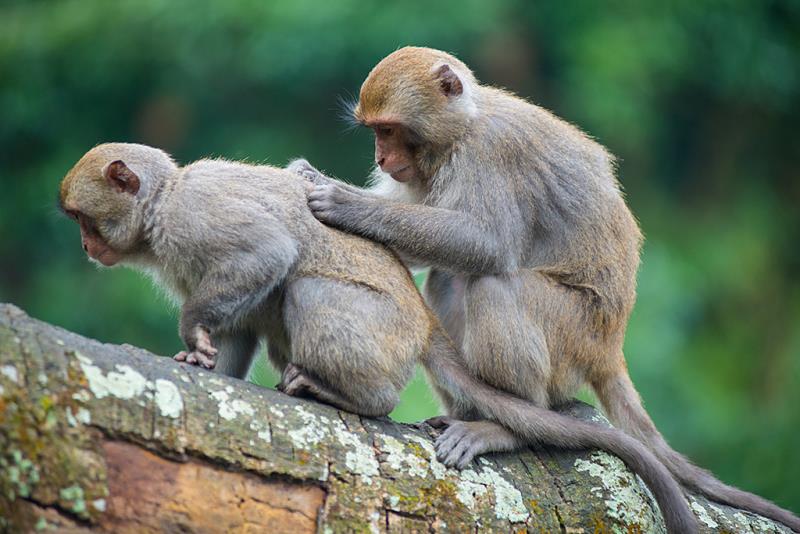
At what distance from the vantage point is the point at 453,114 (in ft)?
27.0

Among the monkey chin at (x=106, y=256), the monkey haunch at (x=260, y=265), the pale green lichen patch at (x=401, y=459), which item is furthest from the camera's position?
the monkey chin at (x=106, y=256)

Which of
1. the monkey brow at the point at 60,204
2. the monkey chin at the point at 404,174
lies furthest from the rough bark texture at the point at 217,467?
the monkey chin at the point at 404,174

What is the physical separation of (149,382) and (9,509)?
1023mm

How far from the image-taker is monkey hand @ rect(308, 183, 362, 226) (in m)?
7.75

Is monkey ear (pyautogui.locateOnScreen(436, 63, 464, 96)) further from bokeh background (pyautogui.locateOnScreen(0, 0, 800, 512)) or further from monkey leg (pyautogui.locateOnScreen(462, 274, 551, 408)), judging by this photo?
bokeh background (pyautogui.locateOnScreen(0, 0, 800, 512))

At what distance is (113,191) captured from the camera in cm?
743

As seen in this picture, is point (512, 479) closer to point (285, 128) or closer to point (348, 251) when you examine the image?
point (348, 251)

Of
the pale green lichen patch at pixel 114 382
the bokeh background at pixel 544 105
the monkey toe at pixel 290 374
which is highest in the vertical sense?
the bokeh background at pixel 544 105

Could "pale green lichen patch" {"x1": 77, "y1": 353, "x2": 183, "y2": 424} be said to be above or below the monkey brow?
below

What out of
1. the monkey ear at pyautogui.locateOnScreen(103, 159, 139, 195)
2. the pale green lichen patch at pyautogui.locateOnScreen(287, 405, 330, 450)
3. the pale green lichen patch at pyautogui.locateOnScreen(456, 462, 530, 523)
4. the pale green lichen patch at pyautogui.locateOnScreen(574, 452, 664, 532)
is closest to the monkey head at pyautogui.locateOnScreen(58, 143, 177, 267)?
the monkey ear at pyautogui.locateOnScreen(103, 159, 139, 195)

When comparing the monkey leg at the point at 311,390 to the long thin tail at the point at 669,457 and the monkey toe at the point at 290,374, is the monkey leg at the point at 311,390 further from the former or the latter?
the long thin tail at the point at 669,457

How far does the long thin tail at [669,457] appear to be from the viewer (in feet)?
24.6

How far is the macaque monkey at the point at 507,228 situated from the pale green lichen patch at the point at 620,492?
0.78m

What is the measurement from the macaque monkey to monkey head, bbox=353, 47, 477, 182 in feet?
0.04
